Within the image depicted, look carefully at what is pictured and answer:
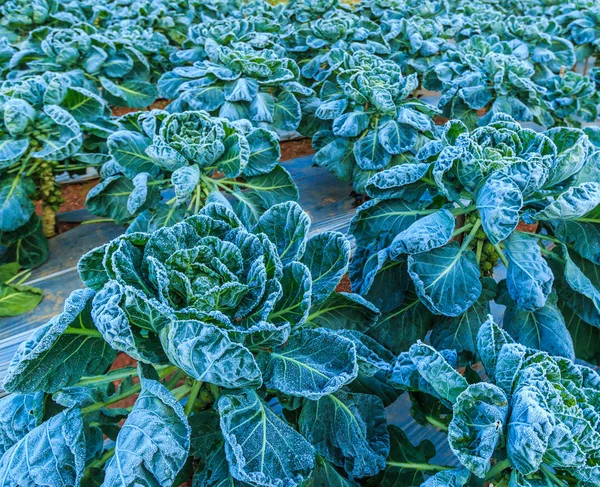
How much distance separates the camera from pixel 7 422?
5.17 ft

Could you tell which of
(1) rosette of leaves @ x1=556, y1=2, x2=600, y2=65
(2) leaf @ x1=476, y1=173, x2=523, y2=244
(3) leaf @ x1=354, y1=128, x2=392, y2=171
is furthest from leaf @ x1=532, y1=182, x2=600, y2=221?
(1) rosette of leaves @ x1=556, y1=2, x2=600, y2=65

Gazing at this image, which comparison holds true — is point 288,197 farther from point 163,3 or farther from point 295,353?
point 163,3

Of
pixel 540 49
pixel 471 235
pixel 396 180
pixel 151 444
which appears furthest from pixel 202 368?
pixel 540 49

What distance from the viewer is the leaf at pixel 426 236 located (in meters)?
2.10

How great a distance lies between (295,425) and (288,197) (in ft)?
5.45

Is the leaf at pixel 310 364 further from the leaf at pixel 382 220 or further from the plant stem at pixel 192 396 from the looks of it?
the leaf at pixel 382 220

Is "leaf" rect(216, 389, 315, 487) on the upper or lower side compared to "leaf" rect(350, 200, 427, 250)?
Result: upper

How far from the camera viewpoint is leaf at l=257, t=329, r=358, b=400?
58.8 inches

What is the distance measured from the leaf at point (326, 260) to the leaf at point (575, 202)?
2.90 feet

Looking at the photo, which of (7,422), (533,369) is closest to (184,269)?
(7,422)

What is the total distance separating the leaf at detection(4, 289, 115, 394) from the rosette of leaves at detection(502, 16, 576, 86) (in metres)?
5.81

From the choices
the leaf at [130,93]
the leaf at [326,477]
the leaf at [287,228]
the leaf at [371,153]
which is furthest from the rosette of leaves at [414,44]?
the leaf at [326,477]

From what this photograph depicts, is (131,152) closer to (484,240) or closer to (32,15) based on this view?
(484,240)

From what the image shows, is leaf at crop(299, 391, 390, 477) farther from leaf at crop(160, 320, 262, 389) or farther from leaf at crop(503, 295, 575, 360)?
leaf at crop(503, 295, 575, 360)
